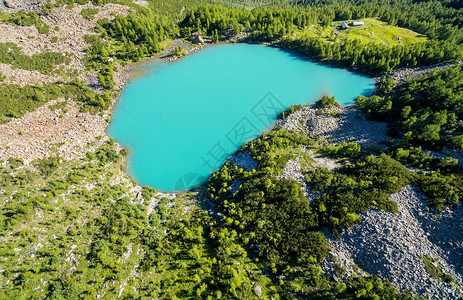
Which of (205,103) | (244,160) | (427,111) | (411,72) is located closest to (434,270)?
(244,160)

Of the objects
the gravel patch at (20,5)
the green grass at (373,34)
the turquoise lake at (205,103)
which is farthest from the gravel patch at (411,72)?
the gravel patch at (20,5)

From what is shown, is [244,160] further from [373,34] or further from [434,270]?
[373,34]

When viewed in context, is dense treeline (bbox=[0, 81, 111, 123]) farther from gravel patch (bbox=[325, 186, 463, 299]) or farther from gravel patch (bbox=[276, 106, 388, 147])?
gravel patch (bbox=[325, 186, 463, 299])

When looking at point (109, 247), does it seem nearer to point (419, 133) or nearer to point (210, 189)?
point (210, 189)

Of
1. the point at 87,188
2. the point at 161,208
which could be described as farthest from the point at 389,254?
the point at 87,188

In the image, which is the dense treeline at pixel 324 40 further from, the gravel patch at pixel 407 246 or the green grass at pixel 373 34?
the gravel patch at pixel 407 246

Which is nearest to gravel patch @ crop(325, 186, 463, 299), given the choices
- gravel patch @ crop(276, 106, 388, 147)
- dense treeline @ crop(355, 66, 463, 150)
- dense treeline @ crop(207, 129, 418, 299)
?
dense treeline @ crop(207, 129, 418, 299)
